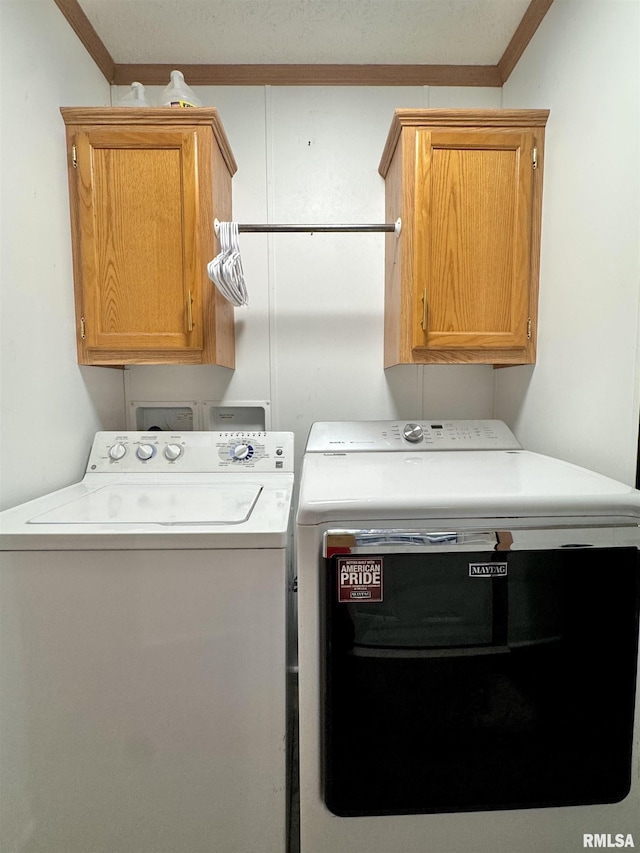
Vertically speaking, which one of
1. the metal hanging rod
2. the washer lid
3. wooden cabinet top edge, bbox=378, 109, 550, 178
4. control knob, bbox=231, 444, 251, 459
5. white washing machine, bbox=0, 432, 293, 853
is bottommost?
white washing machine, bbox=0, 432, 293, 853

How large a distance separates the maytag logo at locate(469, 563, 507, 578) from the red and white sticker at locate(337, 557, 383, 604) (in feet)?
0.66

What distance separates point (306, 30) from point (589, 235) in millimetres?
1251

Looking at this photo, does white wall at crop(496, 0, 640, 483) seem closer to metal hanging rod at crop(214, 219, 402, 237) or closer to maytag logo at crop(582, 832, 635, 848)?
metal hanging rod at crop(214, 219, 402, 237)

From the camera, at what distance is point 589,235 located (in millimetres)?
1279

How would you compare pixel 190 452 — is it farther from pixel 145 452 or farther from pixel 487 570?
pixel 487 570

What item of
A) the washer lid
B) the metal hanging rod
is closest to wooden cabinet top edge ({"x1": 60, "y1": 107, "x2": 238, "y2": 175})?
the metal hanging rod

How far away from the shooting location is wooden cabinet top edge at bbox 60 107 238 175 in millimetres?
1468

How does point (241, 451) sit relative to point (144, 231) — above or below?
below

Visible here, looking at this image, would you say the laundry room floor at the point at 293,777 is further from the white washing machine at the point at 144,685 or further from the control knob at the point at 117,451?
the control knob at the point at 117,451

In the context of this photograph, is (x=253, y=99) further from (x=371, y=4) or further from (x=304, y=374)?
(x=304, y=374)

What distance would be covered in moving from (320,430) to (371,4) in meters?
1.47

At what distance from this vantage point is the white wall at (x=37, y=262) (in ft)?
4.04

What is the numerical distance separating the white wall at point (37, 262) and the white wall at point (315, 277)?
15.2 inches

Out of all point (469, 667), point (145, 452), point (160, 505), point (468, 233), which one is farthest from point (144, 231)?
point (469, 667)
